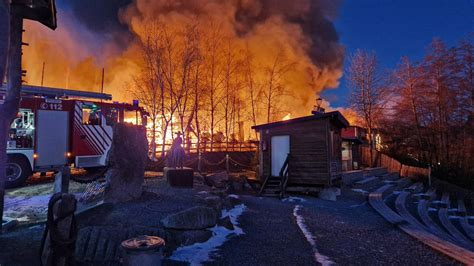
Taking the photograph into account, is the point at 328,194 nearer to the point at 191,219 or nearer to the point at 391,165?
the point at 191,219

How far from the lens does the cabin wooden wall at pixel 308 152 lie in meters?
13.4

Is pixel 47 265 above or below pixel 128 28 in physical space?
below

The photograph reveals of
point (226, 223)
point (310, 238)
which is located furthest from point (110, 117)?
point (310, 238)

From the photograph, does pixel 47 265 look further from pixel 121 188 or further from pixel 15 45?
pixel 15 45

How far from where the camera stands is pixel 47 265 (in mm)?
3611

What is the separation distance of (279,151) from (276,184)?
150 centimetres

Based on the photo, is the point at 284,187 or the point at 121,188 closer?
the point at 121,188

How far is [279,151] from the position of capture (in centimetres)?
1484

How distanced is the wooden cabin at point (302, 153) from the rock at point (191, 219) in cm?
698

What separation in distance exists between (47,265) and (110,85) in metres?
29.5

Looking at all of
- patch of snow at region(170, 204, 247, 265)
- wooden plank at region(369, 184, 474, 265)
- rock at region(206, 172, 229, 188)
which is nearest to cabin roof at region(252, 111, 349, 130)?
rock at region(206, 172, 229, 188)

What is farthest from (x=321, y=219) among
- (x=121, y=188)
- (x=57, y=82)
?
(x=57, y=82)

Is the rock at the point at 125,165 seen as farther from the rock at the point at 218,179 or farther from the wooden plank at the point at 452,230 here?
the wooden plank at the point at 452,230

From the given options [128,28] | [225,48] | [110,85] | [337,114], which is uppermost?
[128,28]
